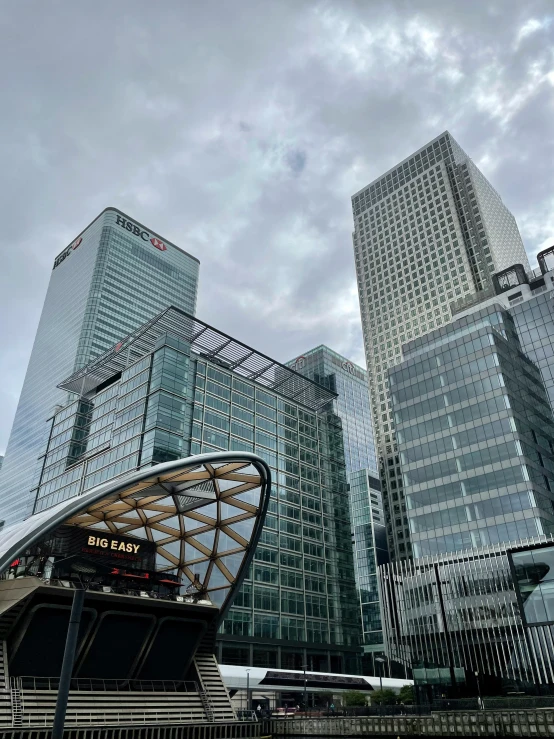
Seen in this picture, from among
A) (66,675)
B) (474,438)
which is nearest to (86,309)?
(474,438)

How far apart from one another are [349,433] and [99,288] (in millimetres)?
87202

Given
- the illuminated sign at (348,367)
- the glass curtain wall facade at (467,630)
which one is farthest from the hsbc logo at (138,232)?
the glass curtain wall facade at (467,630)

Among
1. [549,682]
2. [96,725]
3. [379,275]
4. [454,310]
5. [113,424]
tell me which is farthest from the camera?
[379,275]

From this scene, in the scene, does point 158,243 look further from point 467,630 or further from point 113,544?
point 113,544

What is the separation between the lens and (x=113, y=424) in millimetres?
89250

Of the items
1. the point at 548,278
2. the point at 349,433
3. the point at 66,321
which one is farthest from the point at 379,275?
the point at 66,321

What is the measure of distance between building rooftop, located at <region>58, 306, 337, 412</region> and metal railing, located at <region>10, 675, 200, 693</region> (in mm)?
51393

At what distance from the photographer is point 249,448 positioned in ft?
294

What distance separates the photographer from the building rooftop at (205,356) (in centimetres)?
8781

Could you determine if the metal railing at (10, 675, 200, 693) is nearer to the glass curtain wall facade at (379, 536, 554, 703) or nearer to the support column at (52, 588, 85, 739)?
the support column at (52, 588, 85, 739)

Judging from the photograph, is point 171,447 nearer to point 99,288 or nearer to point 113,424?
point 113,424

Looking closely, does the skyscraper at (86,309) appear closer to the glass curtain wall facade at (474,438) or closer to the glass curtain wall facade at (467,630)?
the glass curtain wall facade at (474,438)

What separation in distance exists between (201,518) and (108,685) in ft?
44.7

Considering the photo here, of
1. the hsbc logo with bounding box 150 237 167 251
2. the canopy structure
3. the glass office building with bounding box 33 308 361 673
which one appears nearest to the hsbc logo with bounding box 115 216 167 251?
the hsbc logo with bounding box 150 237 167 251
